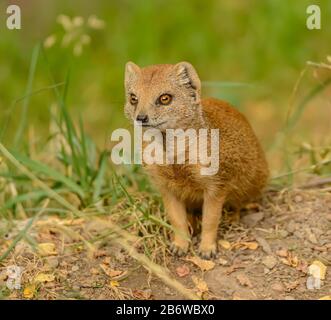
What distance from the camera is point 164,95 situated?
11.2 feet

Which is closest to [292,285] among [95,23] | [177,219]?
[177,219]

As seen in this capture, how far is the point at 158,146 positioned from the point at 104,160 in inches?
33.5

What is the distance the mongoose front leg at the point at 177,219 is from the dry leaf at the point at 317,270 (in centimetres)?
63

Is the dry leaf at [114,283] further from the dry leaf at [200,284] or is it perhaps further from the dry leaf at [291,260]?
the dry leaf at [291,260]

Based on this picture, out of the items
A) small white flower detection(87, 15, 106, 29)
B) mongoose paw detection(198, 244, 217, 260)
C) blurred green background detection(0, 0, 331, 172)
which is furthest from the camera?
blurred green background detection(0, 0, 331, 172)

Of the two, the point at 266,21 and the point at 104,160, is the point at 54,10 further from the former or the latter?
the point at 104,160

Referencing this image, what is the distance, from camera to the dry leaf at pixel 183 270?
3.62 meters

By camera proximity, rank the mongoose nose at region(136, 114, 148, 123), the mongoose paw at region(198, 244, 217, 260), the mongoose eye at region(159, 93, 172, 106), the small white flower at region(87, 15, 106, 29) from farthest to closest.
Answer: the small white flower at region(87, 15, 106, 29) → the mongoose paw at region(198, 244, 217, 260) → the mongoose eye at region(159, 93, 172, 106) → the mongoose nose at region(136, 114, 148, 123)

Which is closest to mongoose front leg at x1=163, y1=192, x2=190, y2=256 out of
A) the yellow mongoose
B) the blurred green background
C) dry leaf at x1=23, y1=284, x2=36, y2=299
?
the yellow mongoose

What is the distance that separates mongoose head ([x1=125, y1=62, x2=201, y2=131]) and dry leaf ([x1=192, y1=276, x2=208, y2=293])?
0.73m

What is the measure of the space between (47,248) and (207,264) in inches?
32.5

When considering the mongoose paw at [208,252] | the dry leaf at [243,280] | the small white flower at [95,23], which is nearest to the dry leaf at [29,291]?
the mongoose paw at [208,252]

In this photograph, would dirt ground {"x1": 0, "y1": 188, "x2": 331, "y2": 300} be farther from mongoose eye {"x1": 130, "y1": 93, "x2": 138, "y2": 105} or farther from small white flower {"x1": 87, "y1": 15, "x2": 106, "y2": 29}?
small white flower {"x1": 87, "y1": 15, "x2": 106, "y2": 29}

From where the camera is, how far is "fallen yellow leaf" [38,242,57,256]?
3.75m
